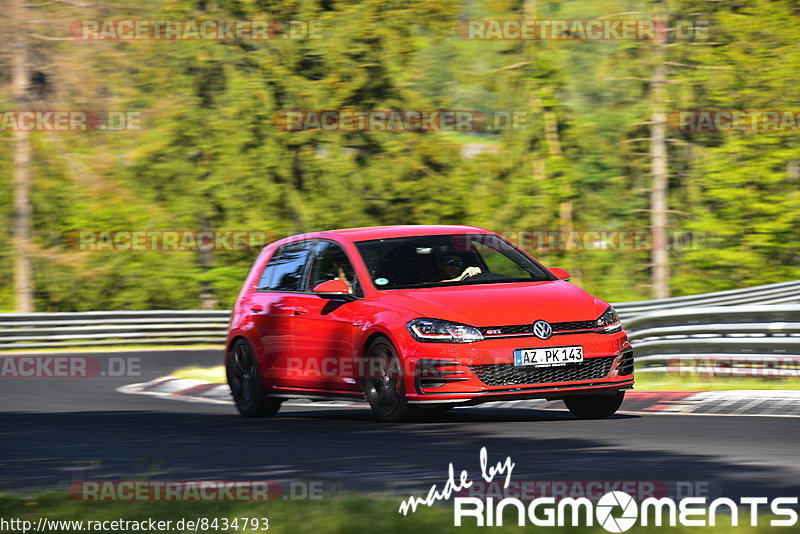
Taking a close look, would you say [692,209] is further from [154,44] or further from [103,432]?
[103,432]

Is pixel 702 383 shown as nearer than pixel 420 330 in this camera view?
No

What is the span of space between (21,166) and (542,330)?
1230 inches

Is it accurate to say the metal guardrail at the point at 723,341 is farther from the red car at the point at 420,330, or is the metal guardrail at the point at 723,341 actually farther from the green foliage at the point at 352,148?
the green foliage at the point at 352,148

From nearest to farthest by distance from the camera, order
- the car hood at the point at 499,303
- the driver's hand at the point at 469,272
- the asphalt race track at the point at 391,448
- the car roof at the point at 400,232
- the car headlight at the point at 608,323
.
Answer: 1. the asphalt race track at the point at 391,448
2. the car hood at the point at 499,303
3. the car headlight at the point at 608,323
4. the driver's hand at the point at 469,272
5. the car roof at the point at 400,232

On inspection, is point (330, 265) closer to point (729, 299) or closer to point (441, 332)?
point (441, 332)

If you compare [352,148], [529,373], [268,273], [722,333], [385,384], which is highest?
[352,148]

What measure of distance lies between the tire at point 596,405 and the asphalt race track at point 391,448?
0.14 m

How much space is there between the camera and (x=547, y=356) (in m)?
10.9

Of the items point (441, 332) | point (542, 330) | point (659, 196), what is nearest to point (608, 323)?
point (542, 330)

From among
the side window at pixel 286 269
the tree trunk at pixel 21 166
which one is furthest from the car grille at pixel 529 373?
the tree trunk at pixel 21 166

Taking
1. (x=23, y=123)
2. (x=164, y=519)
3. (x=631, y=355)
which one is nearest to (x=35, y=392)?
(x=631, y=355)

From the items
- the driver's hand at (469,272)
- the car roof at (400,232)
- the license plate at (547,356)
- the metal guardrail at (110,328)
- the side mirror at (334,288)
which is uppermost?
the car roof at (400,232)

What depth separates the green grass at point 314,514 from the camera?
20.1 feet

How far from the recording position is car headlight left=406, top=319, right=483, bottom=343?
426 inches
